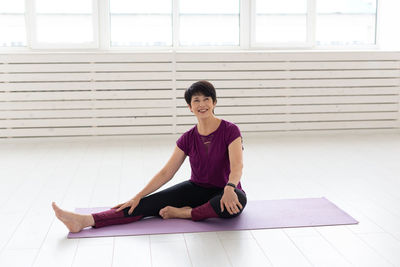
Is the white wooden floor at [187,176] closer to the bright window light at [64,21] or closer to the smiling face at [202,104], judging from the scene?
the smiling face at [202,104]

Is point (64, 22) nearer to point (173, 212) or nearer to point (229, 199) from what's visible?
point (173, 212)

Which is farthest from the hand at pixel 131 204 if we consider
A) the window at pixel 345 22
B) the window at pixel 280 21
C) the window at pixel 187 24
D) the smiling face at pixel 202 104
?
the window at pixel 345 22

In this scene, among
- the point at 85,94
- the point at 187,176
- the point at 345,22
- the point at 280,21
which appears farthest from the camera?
the point at 345,22

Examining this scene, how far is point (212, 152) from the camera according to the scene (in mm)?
2902

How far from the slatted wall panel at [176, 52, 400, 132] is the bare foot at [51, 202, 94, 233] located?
3121mm

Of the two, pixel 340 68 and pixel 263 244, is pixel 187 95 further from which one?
pixel 340 68

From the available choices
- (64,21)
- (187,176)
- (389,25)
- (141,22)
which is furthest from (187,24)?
(187,176)

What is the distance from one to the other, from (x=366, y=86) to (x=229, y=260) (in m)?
4.20

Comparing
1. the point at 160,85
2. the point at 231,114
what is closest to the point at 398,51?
the point at 231,114

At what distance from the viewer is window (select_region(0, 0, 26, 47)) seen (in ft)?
19.4

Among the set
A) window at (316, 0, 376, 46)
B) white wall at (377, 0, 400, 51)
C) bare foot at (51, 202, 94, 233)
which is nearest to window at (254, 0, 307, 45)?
window at (316, 0, 376, 46)

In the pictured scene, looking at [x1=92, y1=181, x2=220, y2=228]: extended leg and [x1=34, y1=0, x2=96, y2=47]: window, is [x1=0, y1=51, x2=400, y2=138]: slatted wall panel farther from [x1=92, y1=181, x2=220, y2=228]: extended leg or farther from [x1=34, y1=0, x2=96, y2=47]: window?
[x1=92, y1=181, x2=220, y2=228]: extended leg

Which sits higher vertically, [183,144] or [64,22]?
[64,22]

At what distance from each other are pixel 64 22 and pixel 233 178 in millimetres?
3863
